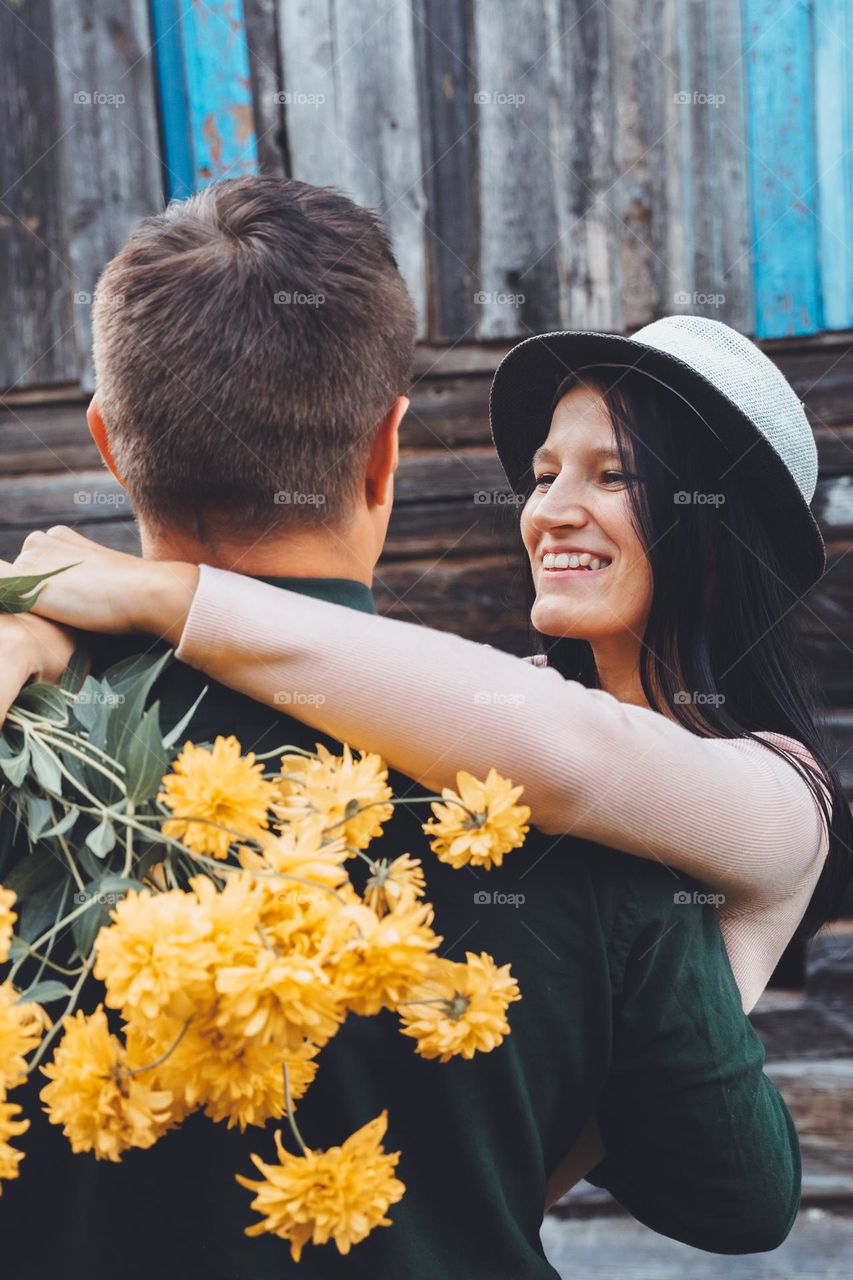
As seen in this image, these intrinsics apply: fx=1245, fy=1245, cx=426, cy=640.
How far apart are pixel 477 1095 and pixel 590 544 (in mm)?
957

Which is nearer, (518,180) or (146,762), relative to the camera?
(146,762)

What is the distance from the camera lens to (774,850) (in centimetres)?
129

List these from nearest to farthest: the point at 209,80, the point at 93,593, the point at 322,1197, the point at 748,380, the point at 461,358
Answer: the point at 322,1197 → the point at 93,593 → the point at 748,380 → the point at 209,80 → the point at 461,358

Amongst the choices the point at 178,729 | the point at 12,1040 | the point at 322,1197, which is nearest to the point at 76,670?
the point at 178,729

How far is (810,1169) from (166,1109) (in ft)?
10.4

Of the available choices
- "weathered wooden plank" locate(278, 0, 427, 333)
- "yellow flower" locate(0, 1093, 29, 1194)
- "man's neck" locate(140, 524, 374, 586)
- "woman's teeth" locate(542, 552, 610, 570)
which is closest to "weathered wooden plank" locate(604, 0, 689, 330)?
"weathered wooden plank" locate(278, 0, 427, 333)

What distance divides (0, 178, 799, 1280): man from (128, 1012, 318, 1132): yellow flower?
0.18 metres

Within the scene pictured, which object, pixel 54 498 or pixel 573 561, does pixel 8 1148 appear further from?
pixel 54 498

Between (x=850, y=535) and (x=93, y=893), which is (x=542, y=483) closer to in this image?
(x=93, y=893)

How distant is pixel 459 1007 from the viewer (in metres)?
0.99

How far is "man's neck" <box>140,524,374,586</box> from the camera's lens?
3.83ft

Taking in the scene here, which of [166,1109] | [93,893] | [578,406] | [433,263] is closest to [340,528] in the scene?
[93,893]

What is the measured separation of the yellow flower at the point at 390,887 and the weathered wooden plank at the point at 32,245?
2.91 metres

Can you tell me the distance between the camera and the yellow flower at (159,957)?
84 centimetres
